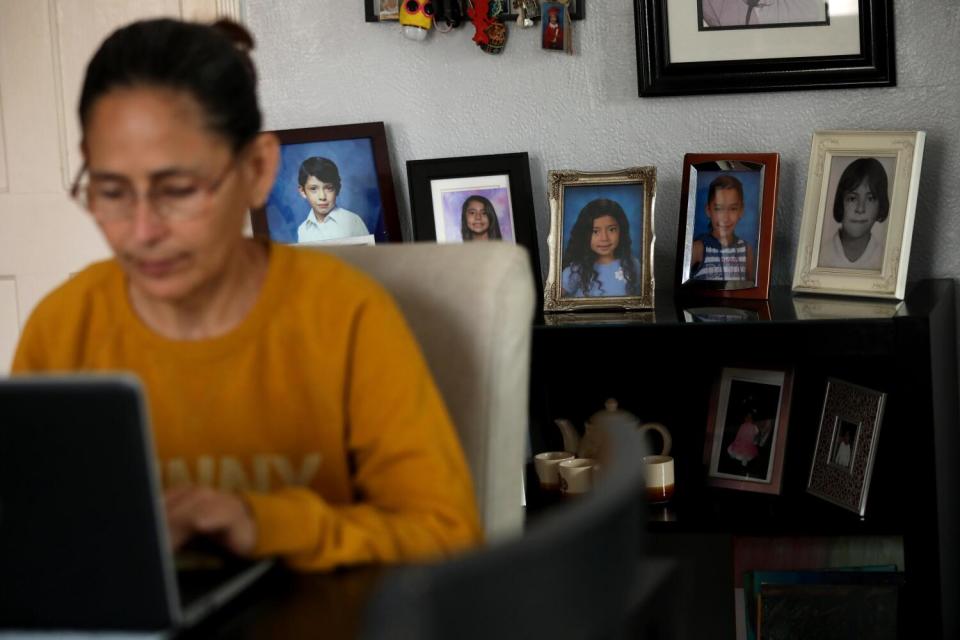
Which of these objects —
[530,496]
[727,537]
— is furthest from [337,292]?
[727,537]

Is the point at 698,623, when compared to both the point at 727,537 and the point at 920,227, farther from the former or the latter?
the point at 920,227

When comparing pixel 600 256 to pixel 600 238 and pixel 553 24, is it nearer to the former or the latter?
pixel 600 238

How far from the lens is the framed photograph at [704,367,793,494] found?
2.19 metres

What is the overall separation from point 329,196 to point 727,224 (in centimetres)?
78

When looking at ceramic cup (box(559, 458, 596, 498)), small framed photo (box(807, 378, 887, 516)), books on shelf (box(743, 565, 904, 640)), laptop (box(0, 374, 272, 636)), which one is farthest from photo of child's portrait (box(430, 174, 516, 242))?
laptop (box(0, 374, 272, 636))

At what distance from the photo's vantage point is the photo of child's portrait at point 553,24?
2.30 m

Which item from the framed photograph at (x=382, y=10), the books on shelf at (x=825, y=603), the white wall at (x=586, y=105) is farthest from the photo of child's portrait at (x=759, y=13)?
the books on shelf at (x=825, y=603)

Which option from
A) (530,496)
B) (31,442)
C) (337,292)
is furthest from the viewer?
(530,496)

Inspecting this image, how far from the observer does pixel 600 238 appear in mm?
2244

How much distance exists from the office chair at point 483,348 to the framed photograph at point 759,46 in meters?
1.12

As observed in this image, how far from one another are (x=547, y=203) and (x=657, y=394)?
1.43ft

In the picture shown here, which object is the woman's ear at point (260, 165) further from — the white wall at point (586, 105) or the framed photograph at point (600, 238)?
the white wall at point (586, 105)

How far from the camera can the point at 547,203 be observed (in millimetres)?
2385

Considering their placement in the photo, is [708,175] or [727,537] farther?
[727,537]
